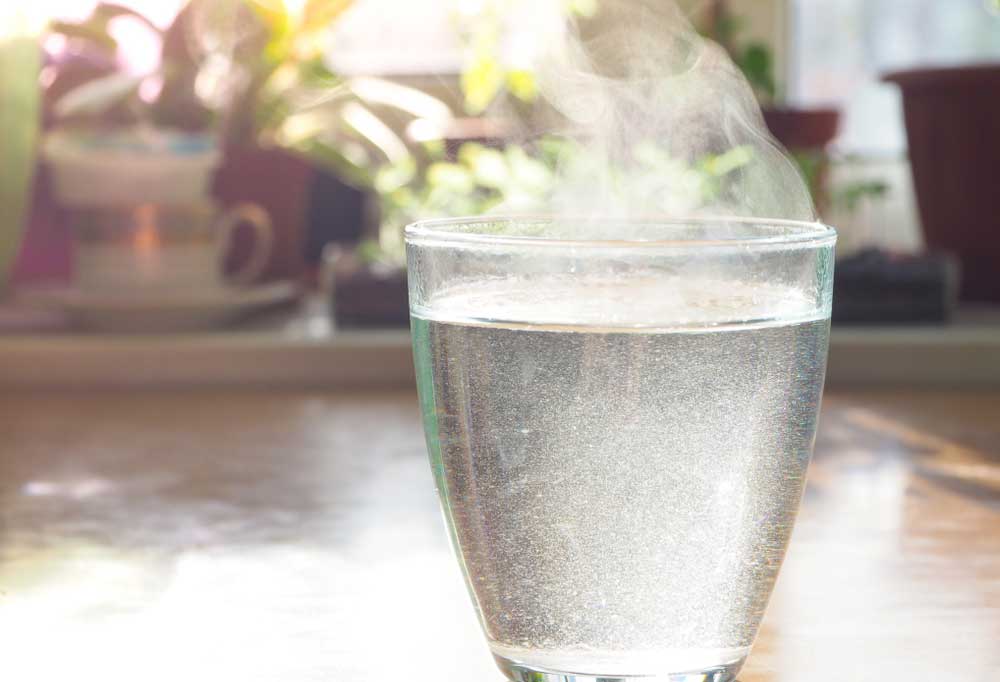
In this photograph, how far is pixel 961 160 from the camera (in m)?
1.09

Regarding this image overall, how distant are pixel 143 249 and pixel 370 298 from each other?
20 cm

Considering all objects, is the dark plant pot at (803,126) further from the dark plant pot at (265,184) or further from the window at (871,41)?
the dark plant pot at (265,184)

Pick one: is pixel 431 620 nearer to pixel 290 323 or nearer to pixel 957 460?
pixel 957 460

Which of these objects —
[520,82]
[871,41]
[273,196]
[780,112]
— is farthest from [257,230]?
[871,41]

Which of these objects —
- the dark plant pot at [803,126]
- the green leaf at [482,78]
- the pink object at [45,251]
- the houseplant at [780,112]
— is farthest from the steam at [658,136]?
the dark plant pot at [803,126]

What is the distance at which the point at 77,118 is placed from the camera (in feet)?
4.01

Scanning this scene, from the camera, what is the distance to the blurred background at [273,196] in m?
0.82

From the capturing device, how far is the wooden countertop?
331 millimetres

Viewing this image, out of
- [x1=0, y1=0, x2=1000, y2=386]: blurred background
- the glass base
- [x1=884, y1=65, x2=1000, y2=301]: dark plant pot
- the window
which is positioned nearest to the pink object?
[x1=0, y1=0, x2=1000, y2=386]: blurred background

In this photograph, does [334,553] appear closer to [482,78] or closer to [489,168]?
[489,168]

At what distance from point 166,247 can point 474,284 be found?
29.2 inches

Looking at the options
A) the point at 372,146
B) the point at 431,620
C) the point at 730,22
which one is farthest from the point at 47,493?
the point at 730,22

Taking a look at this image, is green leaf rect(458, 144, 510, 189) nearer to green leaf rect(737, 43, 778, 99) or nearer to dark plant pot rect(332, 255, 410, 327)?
dark plant pot rect(332, 255, 410, 327)

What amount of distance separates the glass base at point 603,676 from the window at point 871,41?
10.1ft
